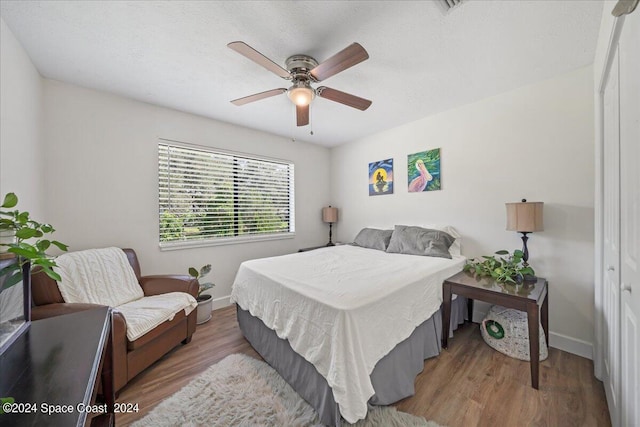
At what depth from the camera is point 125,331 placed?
5.39 feet

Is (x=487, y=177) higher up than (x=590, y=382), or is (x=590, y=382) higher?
(x=487, y=177)

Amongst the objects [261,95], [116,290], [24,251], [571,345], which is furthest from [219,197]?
[571,345]

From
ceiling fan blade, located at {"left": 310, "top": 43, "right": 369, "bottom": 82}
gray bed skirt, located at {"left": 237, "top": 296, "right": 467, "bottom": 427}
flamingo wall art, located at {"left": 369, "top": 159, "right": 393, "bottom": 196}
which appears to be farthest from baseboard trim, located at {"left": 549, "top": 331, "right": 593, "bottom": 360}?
ceiling fan blade, located at {"left": 310, "top": 43, "right": 369, "bottom": 82}

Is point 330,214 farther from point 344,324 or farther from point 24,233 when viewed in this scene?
point 24,233

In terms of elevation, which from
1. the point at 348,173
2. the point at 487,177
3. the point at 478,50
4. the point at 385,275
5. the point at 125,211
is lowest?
the point at 385,275

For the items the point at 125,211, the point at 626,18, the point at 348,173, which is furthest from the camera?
the point at 348,173

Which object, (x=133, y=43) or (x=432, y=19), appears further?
(x=133, y=43)

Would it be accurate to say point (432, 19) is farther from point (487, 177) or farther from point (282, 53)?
point (487, 177)

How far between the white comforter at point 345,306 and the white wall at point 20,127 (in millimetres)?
1740

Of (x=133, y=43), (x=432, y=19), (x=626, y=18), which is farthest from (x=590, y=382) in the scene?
(x=133, y=43)

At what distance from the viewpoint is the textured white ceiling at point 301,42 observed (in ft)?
4.75

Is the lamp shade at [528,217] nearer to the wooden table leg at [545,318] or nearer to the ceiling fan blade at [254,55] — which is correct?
the wooden table leg at [545,318]

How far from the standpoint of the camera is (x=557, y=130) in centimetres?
218

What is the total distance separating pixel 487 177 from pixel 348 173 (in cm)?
212
